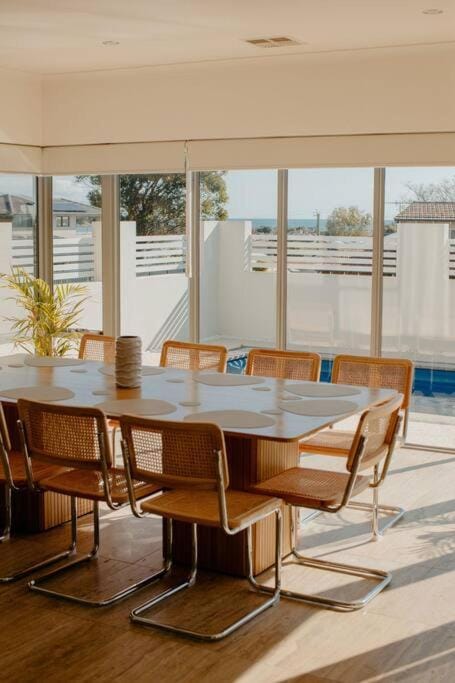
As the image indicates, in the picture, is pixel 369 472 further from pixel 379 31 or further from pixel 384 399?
pixel 379 31

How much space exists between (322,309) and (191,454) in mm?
4011

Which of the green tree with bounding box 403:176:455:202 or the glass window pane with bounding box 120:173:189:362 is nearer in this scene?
the green tree with bounding box 403:176:455:202

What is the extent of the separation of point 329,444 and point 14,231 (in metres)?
4.79

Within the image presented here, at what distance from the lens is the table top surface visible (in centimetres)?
443

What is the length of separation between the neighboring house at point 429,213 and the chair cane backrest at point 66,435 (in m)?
3.93

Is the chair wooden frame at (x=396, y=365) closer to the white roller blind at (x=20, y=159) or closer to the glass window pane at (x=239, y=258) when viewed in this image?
the glass window pane at (x=239, y=258)

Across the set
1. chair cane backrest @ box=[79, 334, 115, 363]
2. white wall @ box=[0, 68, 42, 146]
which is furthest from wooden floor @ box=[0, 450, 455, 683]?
white wall @ box=[0, 68, 42, 146]

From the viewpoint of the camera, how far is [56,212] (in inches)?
365

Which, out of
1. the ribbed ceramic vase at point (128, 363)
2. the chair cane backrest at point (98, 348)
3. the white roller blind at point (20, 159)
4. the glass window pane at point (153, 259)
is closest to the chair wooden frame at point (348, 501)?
the ribbed ceramic vase at point (128, 363)

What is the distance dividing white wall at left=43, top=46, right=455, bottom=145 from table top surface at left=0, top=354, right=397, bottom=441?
265cm

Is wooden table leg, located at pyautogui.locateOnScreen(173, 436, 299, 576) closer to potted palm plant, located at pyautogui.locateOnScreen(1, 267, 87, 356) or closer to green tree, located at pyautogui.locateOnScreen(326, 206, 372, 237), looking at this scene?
green tree, located at pyautogui.locateOnScreen(326, 206, 372, 237)

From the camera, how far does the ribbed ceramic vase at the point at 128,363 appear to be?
5.34 metres

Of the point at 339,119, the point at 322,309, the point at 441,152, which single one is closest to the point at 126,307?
the point at 322,309

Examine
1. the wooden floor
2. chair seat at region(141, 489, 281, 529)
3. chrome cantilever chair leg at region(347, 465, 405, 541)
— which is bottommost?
the wooden floor
